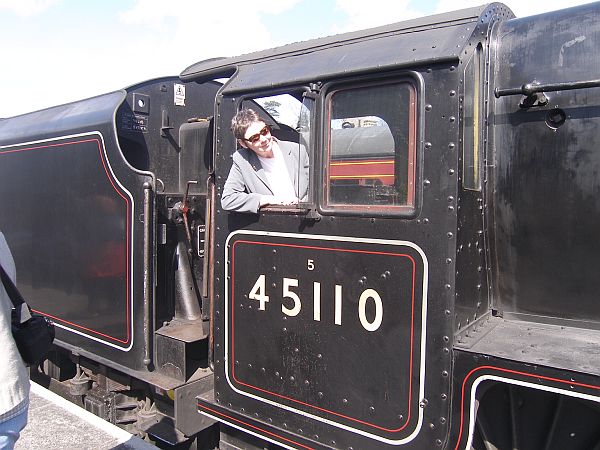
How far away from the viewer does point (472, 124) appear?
2166mm

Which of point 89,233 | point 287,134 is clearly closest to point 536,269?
point 287,134

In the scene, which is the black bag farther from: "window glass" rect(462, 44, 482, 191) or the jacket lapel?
"window glass" rect(462, 44, 482, 191)

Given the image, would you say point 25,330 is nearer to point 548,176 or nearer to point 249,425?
point 249,425

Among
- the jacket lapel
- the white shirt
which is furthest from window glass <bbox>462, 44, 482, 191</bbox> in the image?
the jacket lapel

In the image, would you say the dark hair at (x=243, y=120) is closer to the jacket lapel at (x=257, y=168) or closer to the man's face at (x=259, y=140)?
the man's face at (x=259, y=140)

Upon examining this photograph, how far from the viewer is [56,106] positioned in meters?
4.43

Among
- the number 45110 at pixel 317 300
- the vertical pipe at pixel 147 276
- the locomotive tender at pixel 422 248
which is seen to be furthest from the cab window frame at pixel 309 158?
the vertical pipe at pixel 147 276

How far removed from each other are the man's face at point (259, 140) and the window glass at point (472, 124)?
3.35 feet

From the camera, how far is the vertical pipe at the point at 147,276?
3.38m

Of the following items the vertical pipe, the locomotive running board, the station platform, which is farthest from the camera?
the vertical pipe

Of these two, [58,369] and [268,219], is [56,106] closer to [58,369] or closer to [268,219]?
[58,369]

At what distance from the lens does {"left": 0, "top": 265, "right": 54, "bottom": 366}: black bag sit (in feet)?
6.02

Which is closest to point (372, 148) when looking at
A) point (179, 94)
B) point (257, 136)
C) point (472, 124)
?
point (472, 124)

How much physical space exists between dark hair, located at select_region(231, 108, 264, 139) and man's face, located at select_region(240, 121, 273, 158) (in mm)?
18
